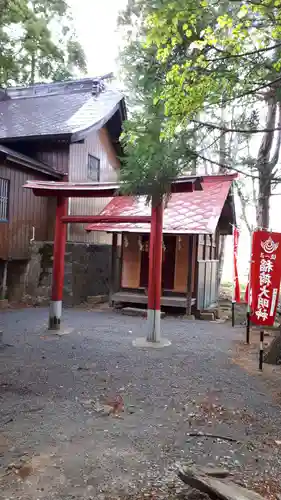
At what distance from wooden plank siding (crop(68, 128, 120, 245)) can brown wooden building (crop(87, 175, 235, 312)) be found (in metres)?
1.31

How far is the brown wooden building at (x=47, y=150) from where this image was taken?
1103 cm

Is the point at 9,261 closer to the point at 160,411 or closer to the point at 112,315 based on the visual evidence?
the point at 112,315

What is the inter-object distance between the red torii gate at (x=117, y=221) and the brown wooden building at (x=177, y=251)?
8.46 feet

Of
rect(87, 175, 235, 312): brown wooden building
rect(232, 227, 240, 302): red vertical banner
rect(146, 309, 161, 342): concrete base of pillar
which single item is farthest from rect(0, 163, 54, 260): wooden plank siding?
rect(232, 227, 240, 302): red vertical banner

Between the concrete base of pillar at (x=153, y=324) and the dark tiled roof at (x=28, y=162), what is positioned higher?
the dark tiled roof at (x=28, y=162)

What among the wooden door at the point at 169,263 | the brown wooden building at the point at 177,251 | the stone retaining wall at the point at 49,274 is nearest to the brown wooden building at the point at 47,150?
the stone retaining wall at the point at 49,274

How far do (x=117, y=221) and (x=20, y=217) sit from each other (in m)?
4.65

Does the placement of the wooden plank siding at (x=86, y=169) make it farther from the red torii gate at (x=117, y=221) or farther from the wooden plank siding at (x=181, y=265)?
the red torii gate at (x=117, y=221)

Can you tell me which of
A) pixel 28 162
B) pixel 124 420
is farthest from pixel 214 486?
pixel 28 162

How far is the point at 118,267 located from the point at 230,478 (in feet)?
31.0

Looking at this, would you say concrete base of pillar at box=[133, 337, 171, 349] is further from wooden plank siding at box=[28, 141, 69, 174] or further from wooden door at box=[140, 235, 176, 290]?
wooden plank siding at box=[28, 141, 69, 174]

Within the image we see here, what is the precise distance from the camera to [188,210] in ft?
35.7

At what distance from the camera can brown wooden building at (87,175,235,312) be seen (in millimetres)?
10672

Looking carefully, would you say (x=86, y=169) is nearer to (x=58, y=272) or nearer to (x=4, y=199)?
(x=4, y=199)
